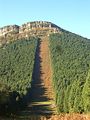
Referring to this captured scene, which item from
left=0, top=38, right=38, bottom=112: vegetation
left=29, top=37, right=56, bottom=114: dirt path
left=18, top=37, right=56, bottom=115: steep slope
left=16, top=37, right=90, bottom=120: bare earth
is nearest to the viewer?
left=16, top=37, right=90, bottom=120: bare earth

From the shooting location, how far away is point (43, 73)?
13412cm

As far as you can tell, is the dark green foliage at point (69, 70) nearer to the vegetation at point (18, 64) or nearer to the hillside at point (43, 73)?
the hillside at point (43, 73)

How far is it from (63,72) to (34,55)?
1373 inches

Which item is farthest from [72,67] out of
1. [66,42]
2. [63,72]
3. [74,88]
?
[74,88]

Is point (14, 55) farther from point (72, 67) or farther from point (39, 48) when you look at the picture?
point (72, 67)

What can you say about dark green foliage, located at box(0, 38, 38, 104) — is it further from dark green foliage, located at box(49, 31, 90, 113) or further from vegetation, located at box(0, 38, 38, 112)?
dark green foliage, located at box(49, 31, 90, 113)

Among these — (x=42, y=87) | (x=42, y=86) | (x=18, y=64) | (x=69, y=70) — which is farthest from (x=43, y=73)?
(x=69, y=70)

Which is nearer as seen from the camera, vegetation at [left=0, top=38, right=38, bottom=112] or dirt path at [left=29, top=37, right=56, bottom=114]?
dirt path at [left=29, top=37, right=56, bottom=114]

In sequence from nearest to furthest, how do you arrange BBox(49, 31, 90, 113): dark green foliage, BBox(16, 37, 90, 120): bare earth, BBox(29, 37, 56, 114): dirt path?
BBox(49, 31, 90, 113): dark green foliage → BBox(16, 37, 90, 120): bare earth → BBox(29, 37, 56, 114): dirt path

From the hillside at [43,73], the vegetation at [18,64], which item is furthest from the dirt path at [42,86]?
the vegetation at [18,64]

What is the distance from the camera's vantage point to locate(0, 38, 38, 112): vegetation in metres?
108

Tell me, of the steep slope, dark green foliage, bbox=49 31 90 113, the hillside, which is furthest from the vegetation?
dark green foliage, bbox=49 31 90 113

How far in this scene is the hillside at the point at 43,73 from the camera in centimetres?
7278

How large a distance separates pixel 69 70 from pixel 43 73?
2096 cm
